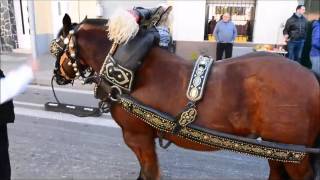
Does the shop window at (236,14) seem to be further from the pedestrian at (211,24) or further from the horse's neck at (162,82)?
the horse's neck at (162,82)

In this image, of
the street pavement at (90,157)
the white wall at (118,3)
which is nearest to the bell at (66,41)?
the street pavement at (90,157)

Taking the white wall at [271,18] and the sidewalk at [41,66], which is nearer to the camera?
the sidewalk at [41,66]

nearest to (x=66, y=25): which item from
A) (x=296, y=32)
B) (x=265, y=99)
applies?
(x=265, y=99)

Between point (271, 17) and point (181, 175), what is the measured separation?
22.0 feet

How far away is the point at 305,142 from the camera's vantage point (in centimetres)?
204

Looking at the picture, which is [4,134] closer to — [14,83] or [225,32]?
[14,83]

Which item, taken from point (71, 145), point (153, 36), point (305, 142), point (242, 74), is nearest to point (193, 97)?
point (242, 74)

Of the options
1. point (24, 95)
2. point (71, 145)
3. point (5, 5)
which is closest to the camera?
point (71, 145)

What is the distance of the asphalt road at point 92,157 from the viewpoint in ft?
10.9

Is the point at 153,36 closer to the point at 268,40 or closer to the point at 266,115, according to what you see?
the point at 266,115

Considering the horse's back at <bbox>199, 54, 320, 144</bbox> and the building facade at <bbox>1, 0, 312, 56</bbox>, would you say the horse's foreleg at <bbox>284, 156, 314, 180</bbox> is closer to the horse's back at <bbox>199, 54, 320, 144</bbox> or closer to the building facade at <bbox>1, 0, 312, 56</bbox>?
the horse's back at <bbox>199, 54, 320, 144</bbox>

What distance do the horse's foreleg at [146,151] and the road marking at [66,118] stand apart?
2.30 meters

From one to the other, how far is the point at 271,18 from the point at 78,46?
7477 millimetres

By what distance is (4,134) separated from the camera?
2.65 meters
